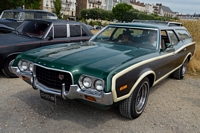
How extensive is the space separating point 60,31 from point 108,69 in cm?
384

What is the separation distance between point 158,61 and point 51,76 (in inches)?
80.5

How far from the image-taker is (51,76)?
121 inches

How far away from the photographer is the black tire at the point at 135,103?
10.4ft

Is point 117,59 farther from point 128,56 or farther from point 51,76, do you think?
point 51,76

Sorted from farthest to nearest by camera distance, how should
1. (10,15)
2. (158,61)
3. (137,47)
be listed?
1. (10,15)
2. (137,47)
3. (158,61)

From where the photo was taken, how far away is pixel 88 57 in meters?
3.24

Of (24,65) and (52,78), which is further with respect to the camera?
(24,65)

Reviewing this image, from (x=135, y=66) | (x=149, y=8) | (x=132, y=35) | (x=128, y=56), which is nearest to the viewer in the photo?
(x=135, y=66)

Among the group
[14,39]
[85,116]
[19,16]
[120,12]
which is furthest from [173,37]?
[120,12]

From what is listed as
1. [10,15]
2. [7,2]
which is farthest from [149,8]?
[10,15]

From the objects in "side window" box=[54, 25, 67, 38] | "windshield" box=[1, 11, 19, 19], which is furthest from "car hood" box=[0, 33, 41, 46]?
"windshield" box=[1, 11, 19, 19]

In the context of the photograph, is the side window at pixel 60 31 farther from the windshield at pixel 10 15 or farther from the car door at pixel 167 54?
the windshield at pixel 10 15

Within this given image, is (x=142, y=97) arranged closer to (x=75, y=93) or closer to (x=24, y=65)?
(x=75, y=93)

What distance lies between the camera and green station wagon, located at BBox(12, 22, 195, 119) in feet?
9.09
